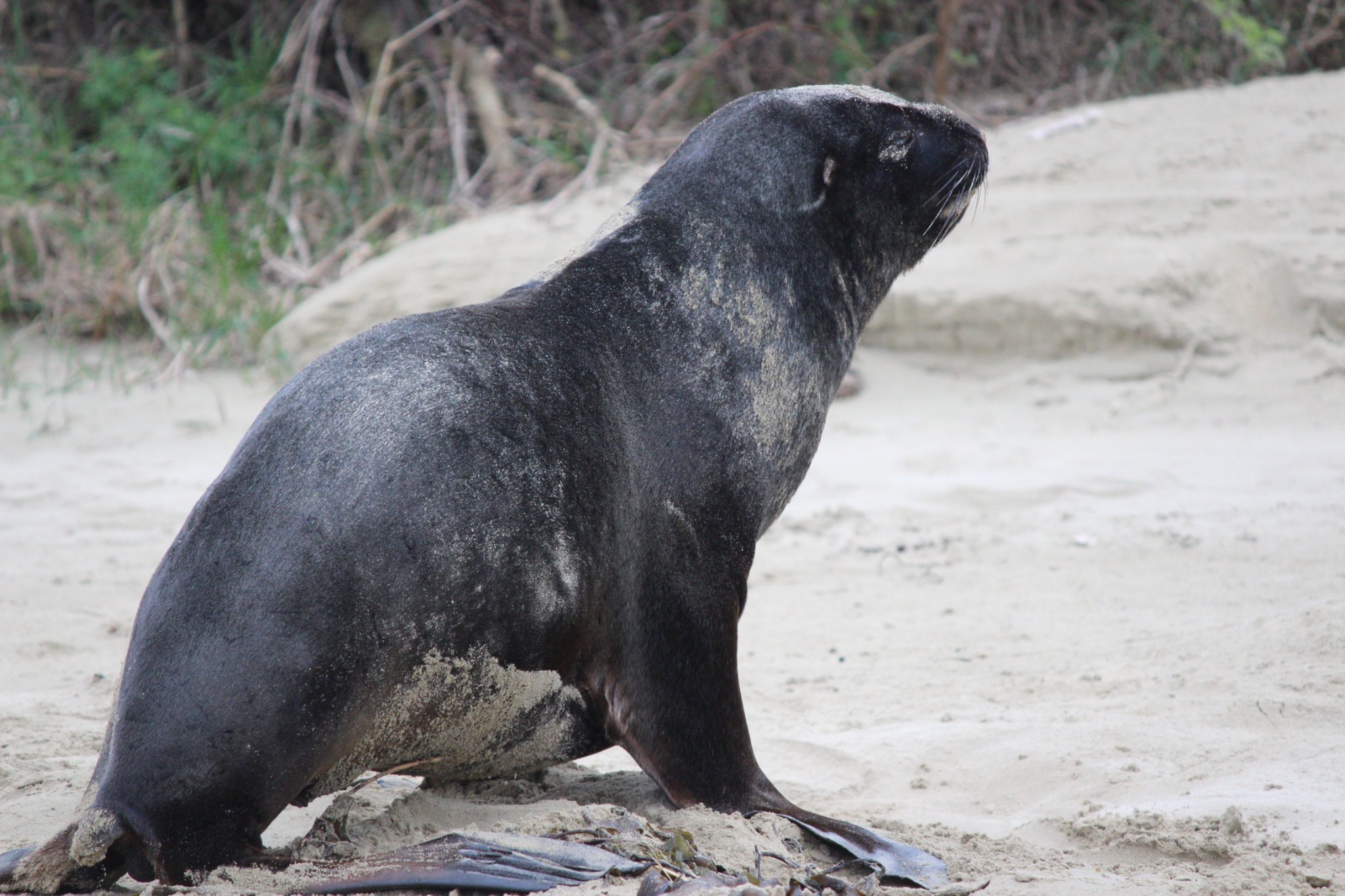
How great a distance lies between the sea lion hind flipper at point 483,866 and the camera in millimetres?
2113

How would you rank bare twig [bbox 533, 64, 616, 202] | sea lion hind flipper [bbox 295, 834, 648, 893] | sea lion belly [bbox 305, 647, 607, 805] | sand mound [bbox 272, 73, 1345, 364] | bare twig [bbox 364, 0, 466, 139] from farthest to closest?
1. bare twig [bbox 364, 0, 466, 139]
2. bare twig [bbox 533, 64, 616, 202]
3. sand mound [bbox 272, 73, 1345, 364]
4. sea lion belly [bbox 305, 647, 607, 805]
5. sea lion hind flipper [bbox 295, 834, 648, 893]

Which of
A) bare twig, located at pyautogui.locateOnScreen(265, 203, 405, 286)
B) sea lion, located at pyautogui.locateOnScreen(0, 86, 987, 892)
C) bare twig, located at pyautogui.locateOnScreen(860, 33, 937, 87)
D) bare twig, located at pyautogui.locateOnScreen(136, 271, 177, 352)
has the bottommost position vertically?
bare twig, located at pyautogui.locateOnScreen(136, 271, 177, 352)

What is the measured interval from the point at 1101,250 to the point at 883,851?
5.16 meters

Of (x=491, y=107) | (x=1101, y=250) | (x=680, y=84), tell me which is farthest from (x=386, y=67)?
(x=1101, y=250)

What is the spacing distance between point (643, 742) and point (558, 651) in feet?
0.97

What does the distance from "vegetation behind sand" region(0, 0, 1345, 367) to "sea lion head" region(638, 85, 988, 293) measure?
5.17m

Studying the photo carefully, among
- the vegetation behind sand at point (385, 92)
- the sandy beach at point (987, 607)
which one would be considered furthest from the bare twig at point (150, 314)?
the sandy beach at point (987, 607)

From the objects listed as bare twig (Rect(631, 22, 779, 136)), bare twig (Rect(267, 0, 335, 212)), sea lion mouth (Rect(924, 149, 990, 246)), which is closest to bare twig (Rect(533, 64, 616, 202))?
bare twig (Rect(631, 22, 779, 136))

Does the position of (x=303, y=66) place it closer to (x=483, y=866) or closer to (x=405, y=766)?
A: (x=405, y=766)

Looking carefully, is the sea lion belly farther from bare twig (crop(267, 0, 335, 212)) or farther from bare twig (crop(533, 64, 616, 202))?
bare twig (crop(267, 0, 335, 212))

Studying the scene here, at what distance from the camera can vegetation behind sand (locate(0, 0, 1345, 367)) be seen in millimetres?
8156

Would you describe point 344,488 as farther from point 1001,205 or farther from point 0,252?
point 0,252

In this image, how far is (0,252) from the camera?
809 cm

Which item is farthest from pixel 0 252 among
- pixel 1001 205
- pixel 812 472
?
pixel 1001 205
